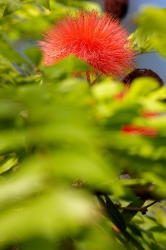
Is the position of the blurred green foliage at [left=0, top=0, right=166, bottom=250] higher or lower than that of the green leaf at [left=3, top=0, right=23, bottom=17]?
lower

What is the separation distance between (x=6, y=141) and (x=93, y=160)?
4 cm

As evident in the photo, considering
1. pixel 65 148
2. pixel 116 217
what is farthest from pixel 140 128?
pixel 116 217

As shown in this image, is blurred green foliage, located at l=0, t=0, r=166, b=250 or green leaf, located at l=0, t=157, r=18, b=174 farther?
green leaf, located at l=0, t=157, r=18, b=174

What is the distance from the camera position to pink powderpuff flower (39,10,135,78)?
0.43 metres

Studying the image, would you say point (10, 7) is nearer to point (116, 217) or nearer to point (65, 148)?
point (116, 217)

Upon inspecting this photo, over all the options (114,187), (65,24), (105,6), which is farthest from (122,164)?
(105,6)

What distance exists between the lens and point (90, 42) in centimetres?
44

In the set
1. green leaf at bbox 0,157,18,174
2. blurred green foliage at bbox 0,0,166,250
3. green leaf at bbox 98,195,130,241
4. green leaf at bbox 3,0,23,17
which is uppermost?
green leaf at bbox 3,0,23,17

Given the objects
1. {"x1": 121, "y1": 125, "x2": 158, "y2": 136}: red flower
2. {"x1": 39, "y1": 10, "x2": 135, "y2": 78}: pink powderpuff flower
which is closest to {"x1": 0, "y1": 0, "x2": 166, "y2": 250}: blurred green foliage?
{"x1": 121, "y1": 125, "x2": 158, "y2": 136}: red flower

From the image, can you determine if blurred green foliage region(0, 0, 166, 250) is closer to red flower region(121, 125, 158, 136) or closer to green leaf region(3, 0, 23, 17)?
red flower region(121, 125, 158, 136)

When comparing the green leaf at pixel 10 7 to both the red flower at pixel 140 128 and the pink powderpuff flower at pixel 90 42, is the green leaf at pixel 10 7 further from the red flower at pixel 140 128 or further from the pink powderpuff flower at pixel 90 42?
the red flower at pixel 140 128

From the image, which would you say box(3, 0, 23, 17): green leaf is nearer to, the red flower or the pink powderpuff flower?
the pink powderpuff flower

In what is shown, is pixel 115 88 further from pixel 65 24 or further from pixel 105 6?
pixel 105 6

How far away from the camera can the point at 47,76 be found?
0.25 m
